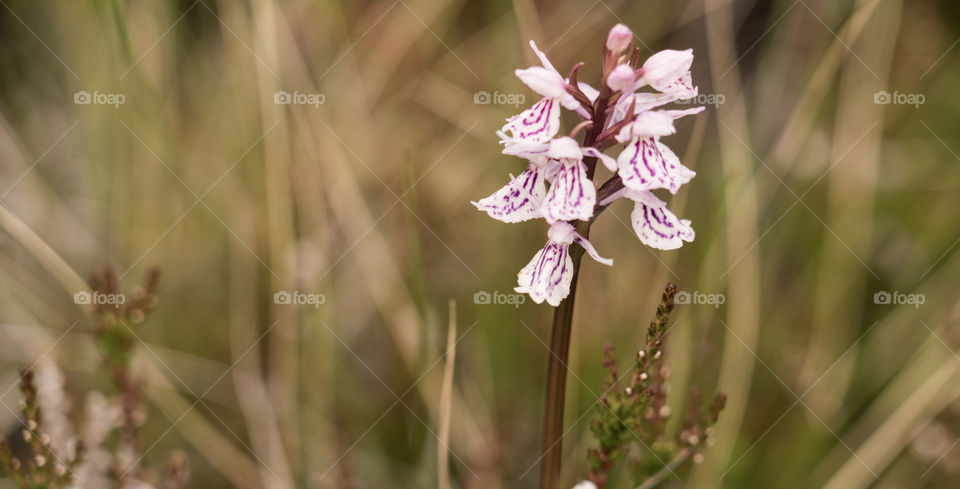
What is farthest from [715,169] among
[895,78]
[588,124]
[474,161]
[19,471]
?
[19,471]

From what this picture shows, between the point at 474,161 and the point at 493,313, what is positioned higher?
the point at 474,161

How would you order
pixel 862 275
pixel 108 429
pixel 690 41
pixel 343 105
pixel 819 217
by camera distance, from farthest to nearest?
pixel 690 41, pixel 343 105, pixel 819 217, pixel 862 275, pixel 108 429

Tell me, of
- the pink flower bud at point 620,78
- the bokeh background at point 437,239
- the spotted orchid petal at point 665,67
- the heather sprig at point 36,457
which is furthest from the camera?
the bokeh background at point 437,239

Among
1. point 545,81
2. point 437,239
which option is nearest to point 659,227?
point 545,81

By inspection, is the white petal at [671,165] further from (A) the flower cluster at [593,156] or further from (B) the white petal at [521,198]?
(B) the white petal at [521,198]

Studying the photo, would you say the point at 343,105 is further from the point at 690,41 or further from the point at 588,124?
the point at 588,124

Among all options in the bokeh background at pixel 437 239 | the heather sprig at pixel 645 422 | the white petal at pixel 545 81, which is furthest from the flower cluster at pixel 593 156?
the bokeh background at pixel 437 239

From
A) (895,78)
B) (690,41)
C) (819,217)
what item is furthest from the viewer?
(690,41)

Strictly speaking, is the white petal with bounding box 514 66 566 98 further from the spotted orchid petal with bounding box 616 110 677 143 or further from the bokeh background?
the bokeh background
